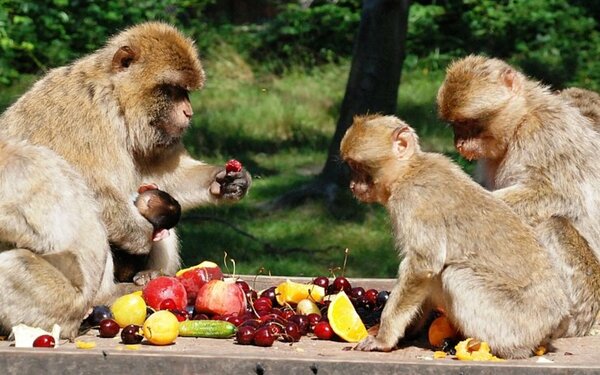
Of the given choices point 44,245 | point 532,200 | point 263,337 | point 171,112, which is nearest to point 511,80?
point 532,200

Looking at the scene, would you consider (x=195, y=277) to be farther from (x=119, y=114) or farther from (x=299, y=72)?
(x=299, y=72)

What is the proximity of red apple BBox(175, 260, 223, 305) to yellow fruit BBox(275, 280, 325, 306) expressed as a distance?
44 centimetres

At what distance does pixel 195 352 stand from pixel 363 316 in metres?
1.72

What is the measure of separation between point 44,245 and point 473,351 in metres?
2.34

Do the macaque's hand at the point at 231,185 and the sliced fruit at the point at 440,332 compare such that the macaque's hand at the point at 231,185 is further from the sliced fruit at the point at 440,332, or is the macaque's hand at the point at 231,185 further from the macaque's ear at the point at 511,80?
the sliced fruit at the point at 440,332

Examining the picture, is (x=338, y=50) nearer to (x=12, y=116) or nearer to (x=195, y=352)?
(x=12, y=116)

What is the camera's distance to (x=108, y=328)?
22.0 ft

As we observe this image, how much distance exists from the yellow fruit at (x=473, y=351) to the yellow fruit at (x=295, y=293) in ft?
4.70

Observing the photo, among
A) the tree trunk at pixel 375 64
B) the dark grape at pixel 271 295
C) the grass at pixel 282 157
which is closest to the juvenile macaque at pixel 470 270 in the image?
the dark grape at pixel 271 295

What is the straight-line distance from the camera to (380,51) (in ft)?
40.9

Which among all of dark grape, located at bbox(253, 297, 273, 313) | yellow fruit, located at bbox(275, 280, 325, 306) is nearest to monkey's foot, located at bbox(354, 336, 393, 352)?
dark grape, located at bbox(253, 297, 273, 313)

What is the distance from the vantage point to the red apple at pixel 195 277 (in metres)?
7.54

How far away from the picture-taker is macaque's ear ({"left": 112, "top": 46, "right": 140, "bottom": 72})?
311 inches

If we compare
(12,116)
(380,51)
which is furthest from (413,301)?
(380,51)
